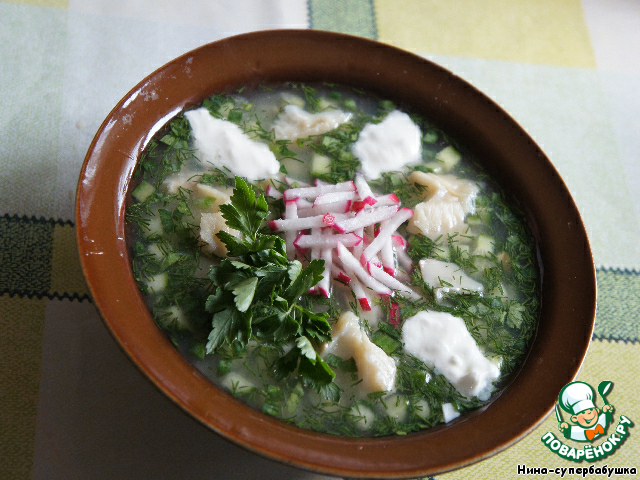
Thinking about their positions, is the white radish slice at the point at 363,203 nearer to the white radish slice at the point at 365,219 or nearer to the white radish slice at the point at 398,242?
the white radish slice at the point at 365,219

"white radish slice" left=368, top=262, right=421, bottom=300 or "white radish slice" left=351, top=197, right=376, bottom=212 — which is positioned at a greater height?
"white radish slice" left=351, top=197, right=376, bottom=212

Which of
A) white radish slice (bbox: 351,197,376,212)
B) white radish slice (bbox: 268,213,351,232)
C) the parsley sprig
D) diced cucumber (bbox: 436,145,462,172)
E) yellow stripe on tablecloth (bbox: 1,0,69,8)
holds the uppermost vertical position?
yellow stripe on tablecloth (bbox: 1,0,69,8)

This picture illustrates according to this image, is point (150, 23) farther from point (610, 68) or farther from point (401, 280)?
point (610, 68)

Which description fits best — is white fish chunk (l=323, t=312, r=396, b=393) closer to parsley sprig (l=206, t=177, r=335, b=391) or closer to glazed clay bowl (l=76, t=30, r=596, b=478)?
parsley sprig (l=206, t=177, r=335, b=391)

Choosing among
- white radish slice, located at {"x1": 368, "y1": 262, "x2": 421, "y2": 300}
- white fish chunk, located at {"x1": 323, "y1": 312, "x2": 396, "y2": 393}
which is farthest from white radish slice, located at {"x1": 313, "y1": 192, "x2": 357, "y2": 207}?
white fish chunk, located at {"x1": 323, "y1": 312, "x2": 396, "y2": 393}

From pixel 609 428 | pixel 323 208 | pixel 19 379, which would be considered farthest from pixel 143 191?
pixel 609 428

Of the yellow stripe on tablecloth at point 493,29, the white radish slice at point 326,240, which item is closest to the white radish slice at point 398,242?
the white radish slice at point 326,240
